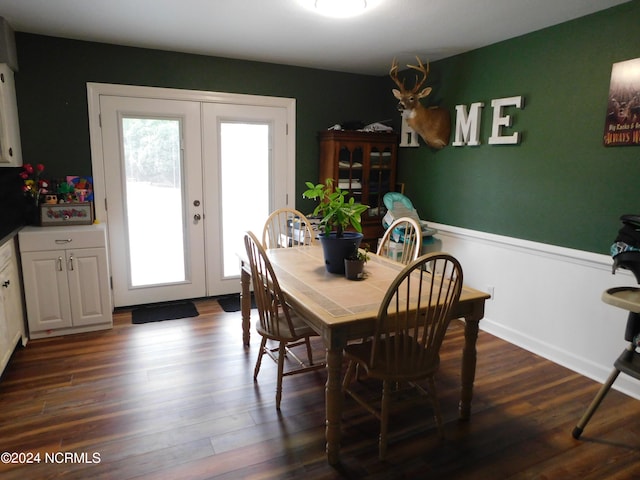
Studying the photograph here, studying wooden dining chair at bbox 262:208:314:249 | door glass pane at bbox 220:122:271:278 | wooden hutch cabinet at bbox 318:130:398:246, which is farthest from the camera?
wooden hutch cabinet at bbox 318:130:398:246

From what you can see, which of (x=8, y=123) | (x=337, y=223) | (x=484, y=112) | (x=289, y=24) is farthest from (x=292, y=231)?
(x=8, y=123)

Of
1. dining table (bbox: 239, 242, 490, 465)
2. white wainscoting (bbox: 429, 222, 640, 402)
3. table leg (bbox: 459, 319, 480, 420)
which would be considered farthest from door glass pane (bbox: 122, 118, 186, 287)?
table leg (bbox: 459, 319, 480, 420)

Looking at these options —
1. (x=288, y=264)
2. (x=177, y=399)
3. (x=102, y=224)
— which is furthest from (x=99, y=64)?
(x=177, y=399)

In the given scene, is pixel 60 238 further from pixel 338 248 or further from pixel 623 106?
pixel 623 106

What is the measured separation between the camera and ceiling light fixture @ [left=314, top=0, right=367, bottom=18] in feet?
8.30

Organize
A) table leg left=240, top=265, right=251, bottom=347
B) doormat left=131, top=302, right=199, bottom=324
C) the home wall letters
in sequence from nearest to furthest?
1. table leg left=240, top=265, right=251, bottom=347
2. the home wall letters
3. doormat left=131, top=302, right=199, bottom=324

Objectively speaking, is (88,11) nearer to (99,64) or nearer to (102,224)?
(99,64)

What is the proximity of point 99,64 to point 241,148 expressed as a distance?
4.54ft

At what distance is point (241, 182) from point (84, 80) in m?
1.58

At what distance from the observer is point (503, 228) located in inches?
139

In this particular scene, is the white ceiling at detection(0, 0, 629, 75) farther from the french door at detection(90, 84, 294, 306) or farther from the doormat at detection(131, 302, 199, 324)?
the doormat at detection(131, 302, 199, 324)

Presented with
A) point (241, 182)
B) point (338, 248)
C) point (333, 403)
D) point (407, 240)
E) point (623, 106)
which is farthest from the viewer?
point (241, 182)

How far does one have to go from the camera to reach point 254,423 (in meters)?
2.29

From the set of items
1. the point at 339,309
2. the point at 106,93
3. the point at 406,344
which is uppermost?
the point at 106,93
